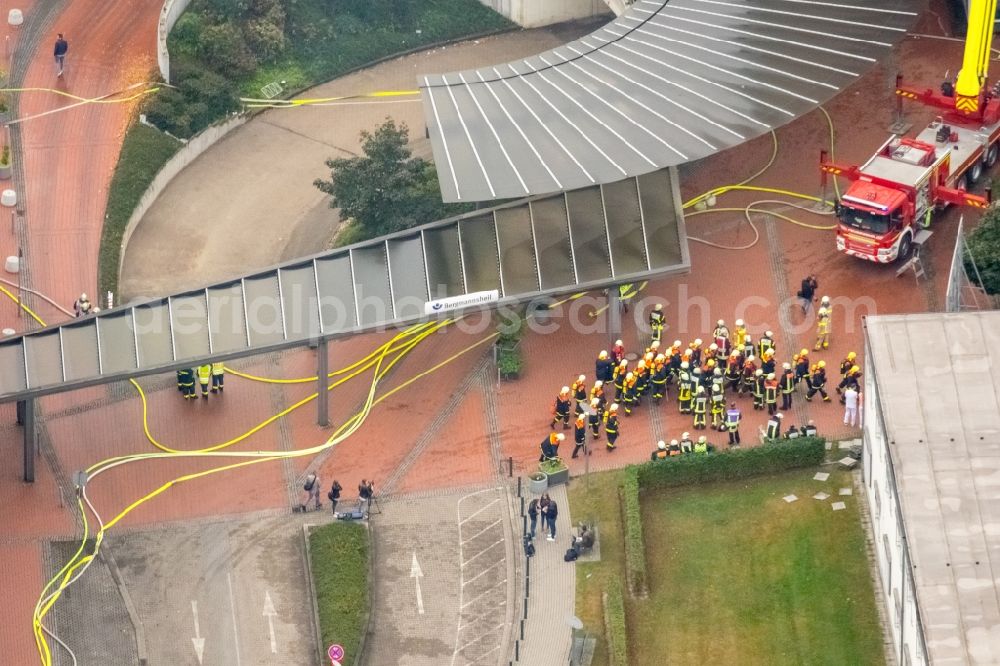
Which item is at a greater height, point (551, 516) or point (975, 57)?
point (975, 57)

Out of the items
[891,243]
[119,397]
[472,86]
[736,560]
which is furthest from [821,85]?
[119,397]

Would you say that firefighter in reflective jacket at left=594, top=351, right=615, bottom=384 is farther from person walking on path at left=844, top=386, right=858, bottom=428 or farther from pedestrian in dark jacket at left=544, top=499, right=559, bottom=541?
person walking on path at left=844, top=386, right=858, bottom=428

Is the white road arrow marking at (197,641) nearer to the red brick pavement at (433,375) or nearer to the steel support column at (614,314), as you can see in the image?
the red brick pavement at (433,375)

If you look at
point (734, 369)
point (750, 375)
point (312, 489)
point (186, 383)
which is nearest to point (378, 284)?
point (186, 383)

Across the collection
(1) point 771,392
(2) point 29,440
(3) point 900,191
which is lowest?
(1) point 771,392

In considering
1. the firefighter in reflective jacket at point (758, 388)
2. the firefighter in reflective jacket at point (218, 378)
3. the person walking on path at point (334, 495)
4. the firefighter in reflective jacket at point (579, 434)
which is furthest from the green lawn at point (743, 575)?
the firefighter in reflective jacket at point (218, 378)

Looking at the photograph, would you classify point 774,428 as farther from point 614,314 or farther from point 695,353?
point 614,314

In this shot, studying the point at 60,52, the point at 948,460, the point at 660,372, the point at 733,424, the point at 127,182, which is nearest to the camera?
the point at 948,460

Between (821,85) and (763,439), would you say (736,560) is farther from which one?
(821,85)
